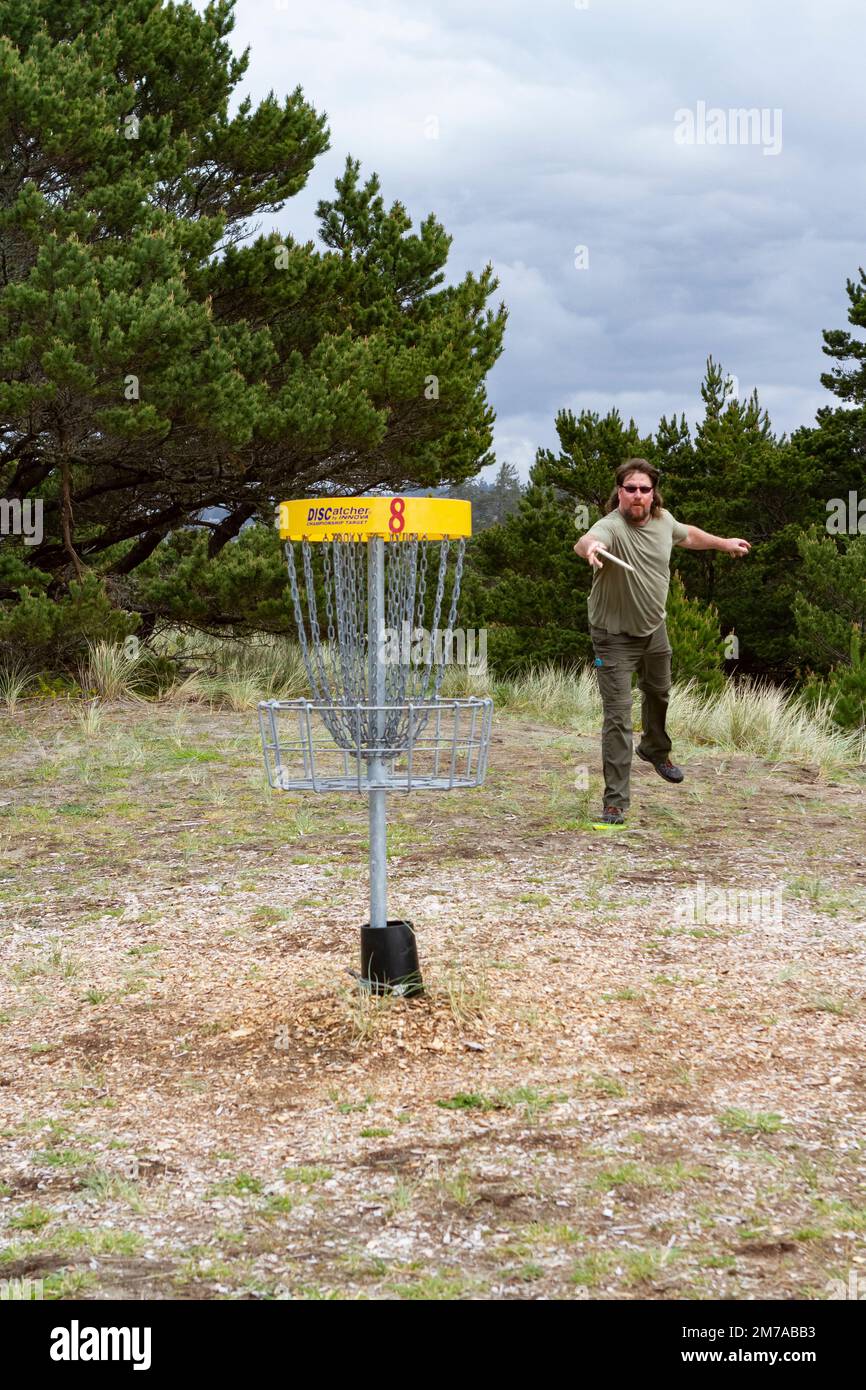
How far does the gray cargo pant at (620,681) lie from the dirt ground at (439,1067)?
0.32 meters

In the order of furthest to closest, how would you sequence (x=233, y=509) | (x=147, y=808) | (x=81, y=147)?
(x=233, y=509) < (x=81, y=147) < (x=147, y=808)

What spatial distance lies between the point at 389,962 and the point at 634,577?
3.23 metres

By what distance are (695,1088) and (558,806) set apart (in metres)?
4.19

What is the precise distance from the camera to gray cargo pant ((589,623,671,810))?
6.72 m

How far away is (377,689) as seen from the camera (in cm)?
376

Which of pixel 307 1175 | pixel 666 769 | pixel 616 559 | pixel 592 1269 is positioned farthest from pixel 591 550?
pixel 592 1269

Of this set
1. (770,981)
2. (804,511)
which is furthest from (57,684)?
(804,511)

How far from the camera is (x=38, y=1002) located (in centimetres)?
426

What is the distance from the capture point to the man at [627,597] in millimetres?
6598

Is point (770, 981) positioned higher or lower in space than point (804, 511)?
lower

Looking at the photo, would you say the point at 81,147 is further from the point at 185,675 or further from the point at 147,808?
the point at 147,808

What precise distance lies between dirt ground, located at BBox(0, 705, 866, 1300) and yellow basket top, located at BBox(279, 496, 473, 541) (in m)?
1.43

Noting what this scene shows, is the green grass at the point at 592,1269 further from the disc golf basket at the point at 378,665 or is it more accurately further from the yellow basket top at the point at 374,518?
the yellow basket top at the point at 374,518

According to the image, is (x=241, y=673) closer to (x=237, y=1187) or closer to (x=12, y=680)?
(x=12, y=680)
